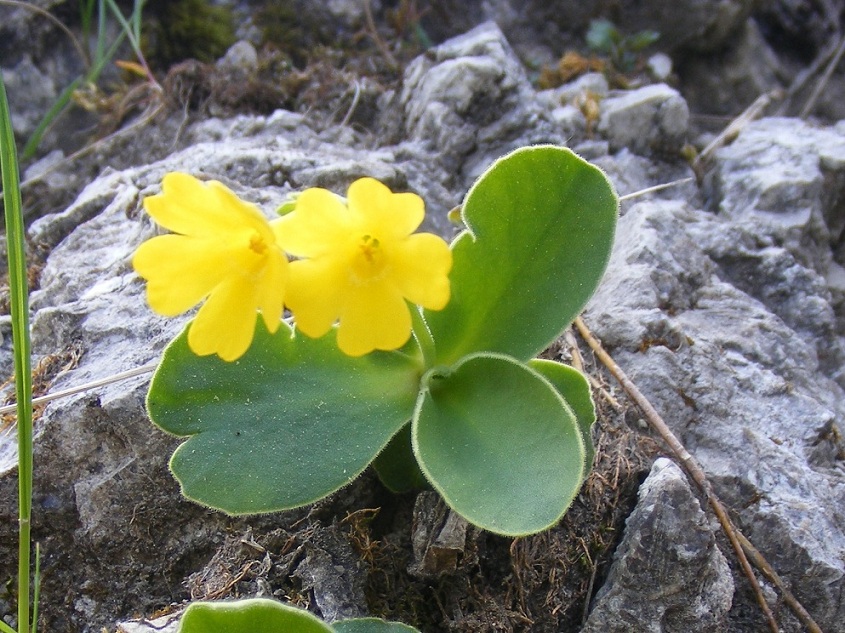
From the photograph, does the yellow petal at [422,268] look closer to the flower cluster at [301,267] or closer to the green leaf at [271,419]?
the flower cluster at [301,267]

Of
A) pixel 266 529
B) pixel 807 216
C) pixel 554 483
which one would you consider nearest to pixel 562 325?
pixel 554 483

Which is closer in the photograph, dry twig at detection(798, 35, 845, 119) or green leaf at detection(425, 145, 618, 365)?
green leaf at detection(425, 145, 618, 365)

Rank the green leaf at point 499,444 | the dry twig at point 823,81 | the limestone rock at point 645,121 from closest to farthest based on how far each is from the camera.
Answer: the green leaf at point 499,444
the limestone rock at point 645,121
the dry twig at point 823,81

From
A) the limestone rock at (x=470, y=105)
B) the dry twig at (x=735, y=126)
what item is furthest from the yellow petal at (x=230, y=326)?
the dry twig at (x=735, y=126)

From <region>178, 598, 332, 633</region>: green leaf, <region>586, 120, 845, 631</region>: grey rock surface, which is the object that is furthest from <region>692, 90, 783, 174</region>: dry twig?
<region>178, 598, 332, 633</region>: green leaf

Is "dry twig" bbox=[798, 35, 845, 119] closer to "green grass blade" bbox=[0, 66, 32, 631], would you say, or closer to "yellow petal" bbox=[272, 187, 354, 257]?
"yellow petal" bbox=[272, 187, 354, 257]

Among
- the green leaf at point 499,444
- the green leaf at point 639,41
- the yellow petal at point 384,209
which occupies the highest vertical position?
the yellow petal at point 384,209
